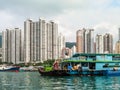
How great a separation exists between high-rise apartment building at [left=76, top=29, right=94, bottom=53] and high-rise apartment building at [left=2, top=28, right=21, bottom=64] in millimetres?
26909

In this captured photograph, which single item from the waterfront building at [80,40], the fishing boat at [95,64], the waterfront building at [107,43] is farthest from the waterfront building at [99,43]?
the fishing boat at [95,64]

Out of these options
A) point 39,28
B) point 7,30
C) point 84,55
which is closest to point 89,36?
point 39,28

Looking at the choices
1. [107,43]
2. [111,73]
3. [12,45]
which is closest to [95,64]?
[111,73]

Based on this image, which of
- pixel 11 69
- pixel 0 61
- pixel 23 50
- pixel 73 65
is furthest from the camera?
pixel 0 61

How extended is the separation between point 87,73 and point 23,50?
8116 centimetres

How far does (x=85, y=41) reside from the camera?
111562 mm

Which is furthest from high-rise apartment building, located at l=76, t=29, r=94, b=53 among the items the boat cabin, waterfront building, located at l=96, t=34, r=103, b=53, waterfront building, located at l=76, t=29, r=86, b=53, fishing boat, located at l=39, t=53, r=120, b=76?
the boat cabin

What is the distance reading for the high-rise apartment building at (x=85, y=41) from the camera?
110750mm

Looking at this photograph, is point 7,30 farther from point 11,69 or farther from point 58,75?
point 58,75

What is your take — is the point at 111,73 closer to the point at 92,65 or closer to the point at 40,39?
the point at 92,65

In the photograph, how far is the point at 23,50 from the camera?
12762 centimetres

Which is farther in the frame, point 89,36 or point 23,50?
point 23,50

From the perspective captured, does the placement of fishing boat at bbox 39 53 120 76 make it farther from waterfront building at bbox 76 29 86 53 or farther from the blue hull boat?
waterfront building at bbox 76 29 86 53

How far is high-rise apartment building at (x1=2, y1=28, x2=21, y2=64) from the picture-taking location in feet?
424
